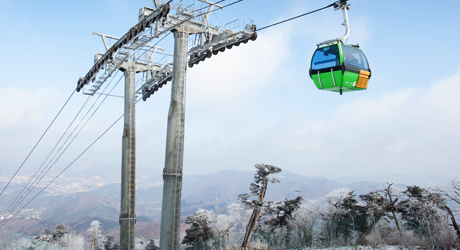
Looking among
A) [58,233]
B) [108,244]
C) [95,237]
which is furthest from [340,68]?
[108,244]

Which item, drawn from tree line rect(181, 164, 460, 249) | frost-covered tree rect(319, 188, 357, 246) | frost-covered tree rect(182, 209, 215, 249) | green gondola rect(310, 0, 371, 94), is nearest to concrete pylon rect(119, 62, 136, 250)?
tree line rect(181, 164, 460, 249)

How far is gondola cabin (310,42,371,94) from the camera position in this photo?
8438 mm

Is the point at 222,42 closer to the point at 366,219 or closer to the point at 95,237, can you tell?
the point at 366,219

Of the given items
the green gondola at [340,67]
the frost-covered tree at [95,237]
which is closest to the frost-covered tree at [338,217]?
the green gondola at [340,67]

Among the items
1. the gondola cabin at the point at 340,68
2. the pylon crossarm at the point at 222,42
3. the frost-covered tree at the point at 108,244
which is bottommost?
the frost-covered tree at the point at 108,244

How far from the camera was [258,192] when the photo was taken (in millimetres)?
23422

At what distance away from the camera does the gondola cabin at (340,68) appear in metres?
8.44

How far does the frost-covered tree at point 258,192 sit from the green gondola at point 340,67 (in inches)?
578

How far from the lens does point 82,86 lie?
2105 centimetres

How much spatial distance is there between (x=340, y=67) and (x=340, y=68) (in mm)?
27

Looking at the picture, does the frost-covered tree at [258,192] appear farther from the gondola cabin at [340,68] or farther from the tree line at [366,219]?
the gondola cabin at [340,68]

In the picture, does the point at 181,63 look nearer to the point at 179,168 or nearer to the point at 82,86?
the point at 179,168

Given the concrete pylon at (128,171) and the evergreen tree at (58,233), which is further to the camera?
the evergreen tree at (58,233)

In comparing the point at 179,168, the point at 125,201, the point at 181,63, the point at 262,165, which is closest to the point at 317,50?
the point at 181,63
